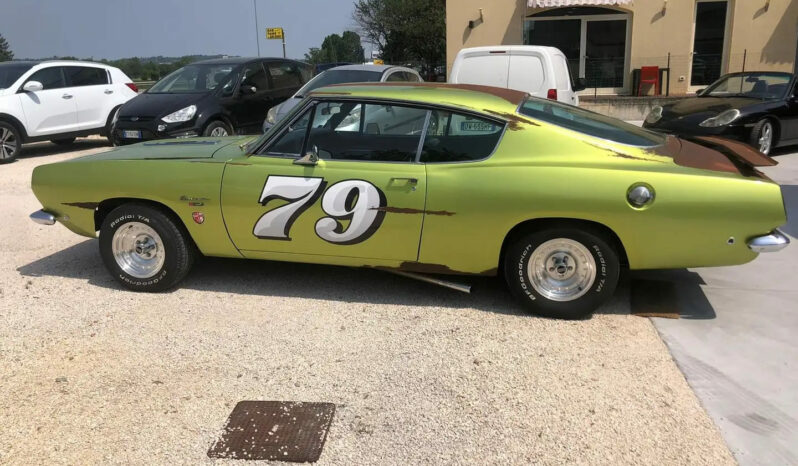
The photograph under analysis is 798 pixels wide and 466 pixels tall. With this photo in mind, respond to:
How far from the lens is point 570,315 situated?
162 inches

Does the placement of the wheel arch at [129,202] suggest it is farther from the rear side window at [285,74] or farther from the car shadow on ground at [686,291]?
the rear side window at [285,74]

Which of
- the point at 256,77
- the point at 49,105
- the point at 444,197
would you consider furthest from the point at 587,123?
the point at 49,105

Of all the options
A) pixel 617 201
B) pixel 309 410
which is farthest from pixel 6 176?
pixel 617 201

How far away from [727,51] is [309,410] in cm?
1838

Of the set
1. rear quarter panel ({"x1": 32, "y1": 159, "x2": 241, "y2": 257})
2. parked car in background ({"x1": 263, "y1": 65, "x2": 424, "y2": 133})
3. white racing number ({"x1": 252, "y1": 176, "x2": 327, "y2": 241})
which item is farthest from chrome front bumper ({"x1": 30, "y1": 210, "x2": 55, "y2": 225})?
parked car in background ({"x1": 263, "y1": 65, "x2": 424, "y2": 133})

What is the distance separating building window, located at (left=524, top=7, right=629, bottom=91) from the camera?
60.8 ft

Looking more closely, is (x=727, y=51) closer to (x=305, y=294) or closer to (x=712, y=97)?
(x=712, y=97)

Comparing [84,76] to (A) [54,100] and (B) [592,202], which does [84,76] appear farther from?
(B) [592,202]

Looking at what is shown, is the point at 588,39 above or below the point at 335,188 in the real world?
above

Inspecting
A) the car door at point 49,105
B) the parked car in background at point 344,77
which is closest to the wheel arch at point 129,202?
the parked car in background at point 344,77

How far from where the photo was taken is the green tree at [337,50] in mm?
55619

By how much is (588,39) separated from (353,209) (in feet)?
54.8

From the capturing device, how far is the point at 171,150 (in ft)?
15.9

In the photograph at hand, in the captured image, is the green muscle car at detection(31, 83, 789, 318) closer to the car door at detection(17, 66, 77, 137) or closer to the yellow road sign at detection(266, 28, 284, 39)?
the car door at detection(17, 66, 77, 137)
